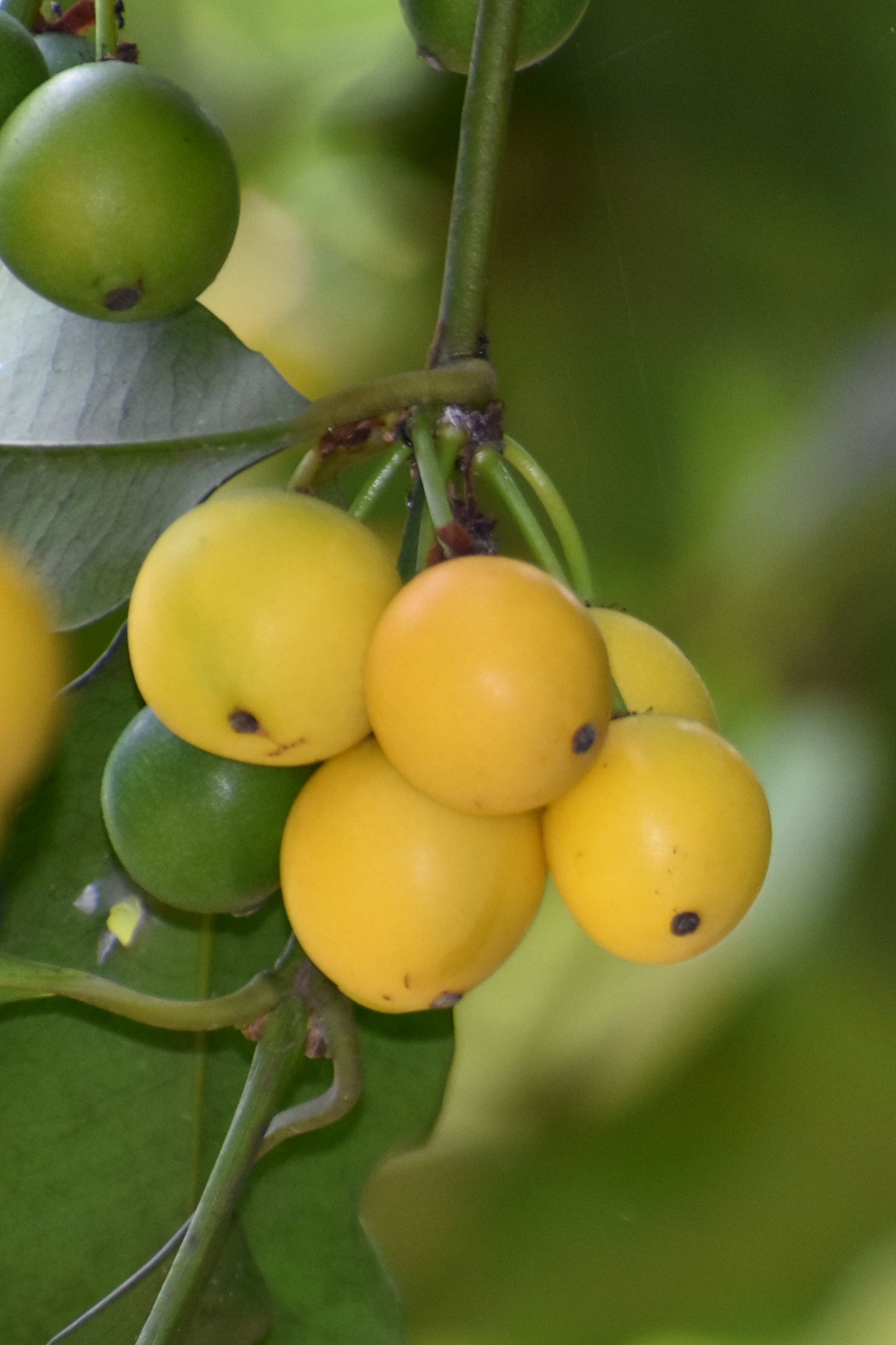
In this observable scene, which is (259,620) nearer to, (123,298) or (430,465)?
(430,465)

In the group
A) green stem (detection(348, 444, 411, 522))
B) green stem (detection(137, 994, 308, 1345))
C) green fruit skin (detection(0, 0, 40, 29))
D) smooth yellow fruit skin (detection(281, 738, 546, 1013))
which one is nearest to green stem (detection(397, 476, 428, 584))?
green stem (detection(348, 444, 411, 522))

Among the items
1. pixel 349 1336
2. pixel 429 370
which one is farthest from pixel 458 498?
pixel 349 1336

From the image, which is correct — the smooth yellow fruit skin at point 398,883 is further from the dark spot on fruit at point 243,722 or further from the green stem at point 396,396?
the green stem at point 396,396

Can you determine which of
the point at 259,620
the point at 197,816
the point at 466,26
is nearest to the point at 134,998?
the point at 197,816


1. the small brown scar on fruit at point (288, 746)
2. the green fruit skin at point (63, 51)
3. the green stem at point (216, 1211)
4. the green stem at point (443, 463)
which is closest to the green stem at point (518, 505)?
the green stem at point (443, 463)

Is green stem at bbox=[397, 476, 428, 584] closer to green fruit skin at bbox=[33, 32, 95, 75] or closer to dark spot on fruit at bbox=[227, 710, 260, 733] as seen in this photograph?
dark spot on fruit at bbox=[227, 710, 260, 733]

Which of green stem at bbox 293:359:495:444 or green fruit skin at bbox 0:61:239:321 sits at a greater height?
green fruit skin at bbox 0:61:239:321

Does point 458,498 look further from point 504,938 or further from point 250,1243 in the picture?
point 250,1243
